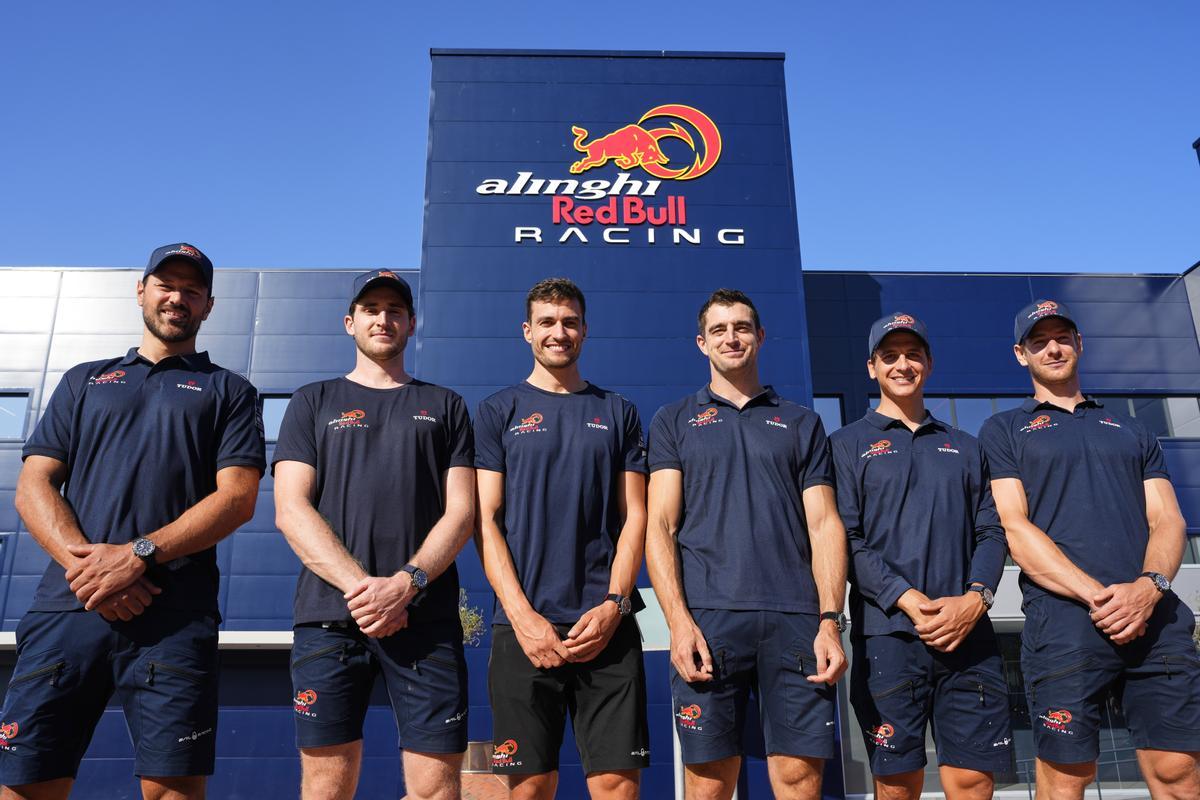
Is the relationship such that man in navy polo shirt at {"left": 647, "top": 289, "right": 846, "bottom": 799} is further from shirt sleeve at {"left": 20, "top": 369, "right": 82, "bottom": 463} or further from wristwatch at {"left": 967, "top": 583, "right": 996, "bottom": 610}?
shirt sleeve at {"left": 20, "top": 369, "right": 82, "bottom": 463}

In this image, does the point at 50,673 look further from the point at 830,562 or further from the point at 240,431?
the point at 830,562

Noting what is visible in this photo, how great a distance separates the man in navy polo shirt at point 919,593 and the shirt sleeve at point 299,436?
2495mm

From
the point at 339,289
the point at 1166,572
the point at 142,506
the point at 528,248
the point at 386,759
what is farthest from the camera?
the point at 339,289

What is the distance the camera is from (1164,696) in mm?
3723

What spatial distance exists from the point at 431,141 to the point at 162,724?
14.7 meters

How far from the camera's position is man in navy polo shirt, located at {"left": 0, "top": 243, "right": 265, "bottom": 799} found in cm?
321

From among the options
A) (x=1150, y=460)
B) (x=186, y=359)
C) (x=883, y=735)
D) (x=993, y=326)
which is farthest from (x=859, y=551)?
(x=993, y=326)

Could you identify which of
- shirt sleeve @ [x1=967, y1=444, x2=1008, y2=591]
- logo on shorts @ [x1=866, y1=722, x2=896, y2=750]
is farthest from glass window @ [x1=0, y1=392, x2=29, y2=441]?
shirt sleeve @ [x1=967, y1=444, x2=1008, y2=591]

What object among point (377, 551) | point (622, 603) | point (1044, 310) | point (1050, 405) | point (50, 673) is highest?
point (1044, 310)

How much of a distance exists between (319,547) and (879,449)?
104 inches

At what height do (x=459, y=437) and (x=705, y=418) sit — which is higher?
(x=705, y=418)

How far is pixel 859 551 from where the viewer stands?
392cm

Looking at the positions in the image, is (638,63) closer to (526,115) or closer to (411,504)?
(526,115)

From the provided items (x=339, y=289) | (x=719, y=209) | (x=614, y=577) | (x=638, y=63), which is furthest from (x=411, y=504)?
(x=339, y=289)
